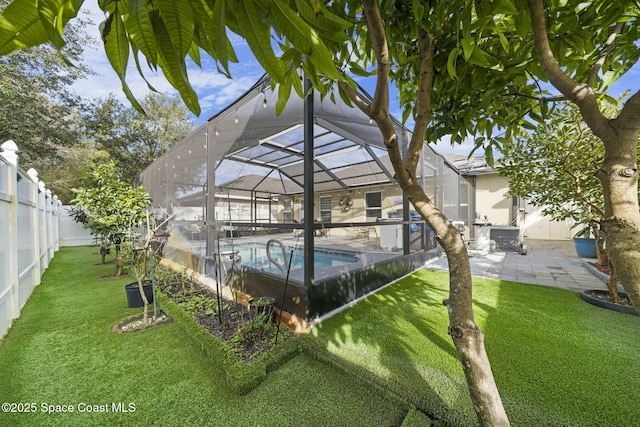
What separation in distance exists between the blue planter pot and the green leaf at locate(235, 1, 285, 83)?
9452mm

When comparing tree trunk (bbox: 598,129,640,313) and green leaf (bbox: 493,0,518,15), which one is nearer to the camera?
tree trunk (bbox: 598,129,640,313)

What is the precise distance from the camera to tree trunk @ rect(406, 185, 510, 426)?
0.92 m

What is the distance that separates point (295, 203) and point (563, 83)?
9399mm

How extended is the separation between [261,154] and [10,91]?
9.27 m

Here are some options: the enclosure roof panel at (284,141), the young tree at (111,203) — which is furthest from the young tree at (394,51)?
the young tree at (111,203)

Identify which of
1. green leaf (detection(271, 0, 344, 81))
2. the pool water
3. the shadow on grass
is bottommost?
the shadow on grass

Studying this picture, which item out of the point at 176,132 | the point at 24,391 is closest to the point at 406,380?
the point at 24,391

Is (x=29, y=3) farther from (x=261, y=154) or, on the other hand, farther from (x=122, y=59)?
(x=261, y=154)

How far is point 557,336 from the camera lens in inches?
97.2

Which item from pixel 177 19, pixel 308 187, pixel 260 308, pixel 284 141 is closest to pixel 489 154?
pixel 177 19

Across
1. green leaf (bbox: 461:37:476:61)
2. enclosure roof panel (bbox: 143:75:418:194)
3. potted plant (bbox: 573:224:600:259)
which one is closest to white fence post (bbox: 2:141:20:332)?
enclosure roof panel (bbox: 143:75:418:194)

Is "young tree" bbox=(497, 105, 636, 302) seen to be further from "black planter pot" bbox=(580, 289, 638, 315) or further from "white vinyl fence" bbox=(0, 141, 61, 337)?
"white vinyl fence" bbox=(0, 141, 61, 337)

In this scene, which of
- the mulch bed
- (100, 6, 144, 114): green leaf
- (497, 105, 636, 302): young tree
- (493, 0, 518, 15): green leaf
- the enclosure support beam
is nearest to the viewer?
(100, 6, 144, 114): green leaf

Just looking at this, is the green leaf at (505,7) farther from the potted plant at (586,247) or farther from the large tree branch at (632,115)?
the potted plant at (586,247)
